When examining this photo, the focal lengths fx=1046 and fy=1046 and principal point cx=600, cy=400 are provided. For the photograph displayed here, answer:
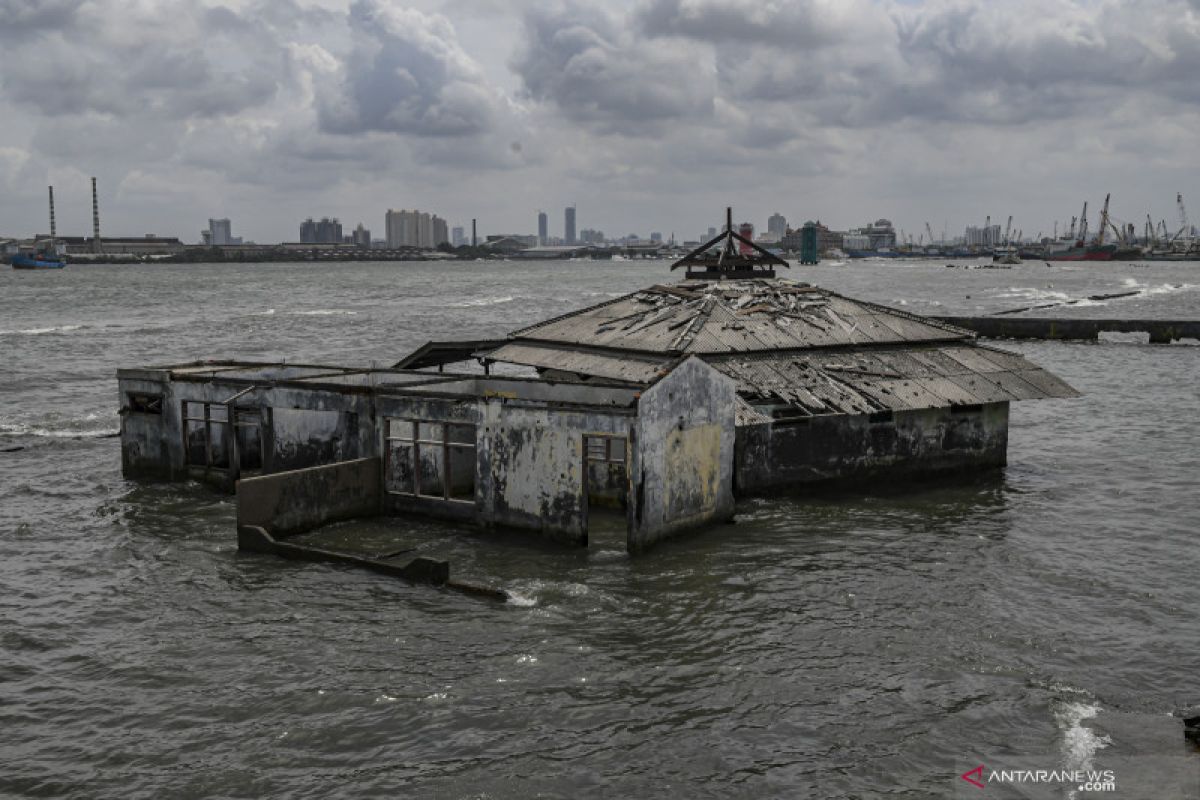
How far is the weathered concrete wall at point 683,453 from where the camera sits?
1986 cm

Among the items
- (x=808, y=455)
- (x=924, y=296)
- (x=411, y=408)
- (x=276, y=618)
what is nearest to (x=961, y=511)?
(x=808, y=455)

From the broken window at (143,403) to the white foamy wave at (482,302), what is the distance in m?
83.3

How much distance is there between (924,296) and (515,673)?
119781mm

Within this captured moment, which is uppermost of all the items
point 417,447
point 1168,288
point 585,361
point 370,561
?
point 585,361

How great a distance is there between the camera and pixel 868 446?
1012 inches

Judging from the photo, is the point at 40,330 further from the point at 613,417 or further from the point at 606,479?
the point at 613,417

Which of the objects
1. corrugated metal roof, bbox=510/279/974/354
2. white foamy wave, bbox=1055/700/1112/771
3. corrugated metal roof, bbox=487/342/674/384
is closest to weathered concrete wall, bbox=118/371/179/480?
corrugated metal roof, bbox=487/342/674/384

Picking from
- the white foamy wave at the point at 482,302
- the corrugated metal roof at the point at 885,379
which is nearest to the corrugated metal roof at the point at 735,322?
the corrugated metal roof at the point at 885,379

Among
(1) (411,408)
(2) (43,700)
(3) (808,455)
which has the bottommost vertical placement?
(2) (43,700)

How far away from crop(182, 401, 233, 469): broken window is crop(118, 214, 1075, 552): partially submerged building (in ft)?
0.18

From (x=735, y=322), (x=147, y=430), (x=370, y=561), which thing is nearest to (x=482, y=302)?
(x=147, y=430)

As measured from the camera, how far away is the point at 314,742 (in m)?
13.5

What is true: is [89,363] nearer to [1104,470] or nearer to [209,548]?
[209,548]

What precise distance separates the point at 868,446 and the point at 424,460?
1076cm
